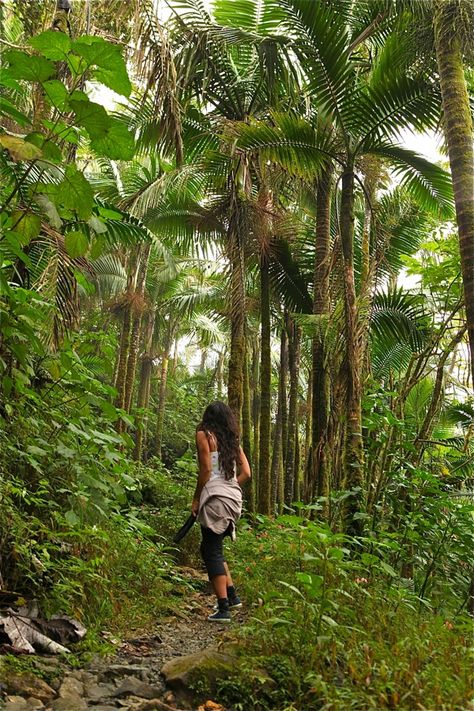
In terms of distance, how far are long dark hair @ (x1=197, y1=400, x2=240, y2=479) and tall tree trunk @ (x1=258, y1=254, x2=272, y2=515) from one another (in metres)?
5.64

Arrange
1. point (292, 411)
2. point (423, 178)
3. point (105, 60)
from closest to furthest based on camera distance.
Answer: point (105, 60), point (423, 178), point (292, 411)

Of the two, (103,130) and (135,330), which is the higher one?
(135,330)

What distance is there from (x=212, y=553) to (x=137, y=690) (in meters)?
1.66

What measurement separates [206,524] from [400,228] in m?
9.96

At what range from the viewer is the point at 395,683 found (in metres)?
2.44

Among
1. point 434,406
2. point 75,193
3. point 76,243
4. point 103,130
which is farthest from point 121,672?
point 434,406

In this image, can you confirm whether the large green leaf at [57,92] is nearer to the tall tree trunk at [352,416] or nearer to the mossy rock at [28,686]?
the mossy rock at [28,686]

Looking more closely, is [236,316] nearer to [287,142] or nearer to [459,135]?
[287,142]

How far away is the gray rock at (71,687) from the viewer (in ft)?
8.68

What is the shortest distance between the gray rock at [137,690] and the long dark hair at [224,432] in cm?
193

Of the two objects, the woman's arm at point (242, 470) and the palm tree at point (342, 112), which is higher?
the palm tree at point (342, 112)

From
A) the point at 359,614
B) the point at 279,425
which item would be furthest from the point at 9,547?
the point at 279,425

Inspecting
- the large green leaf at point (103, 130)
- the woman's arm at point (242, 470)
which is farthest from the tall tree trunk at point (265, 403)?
the large green leaf at point (103, 130)

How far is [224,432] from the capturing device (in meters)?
4.80
